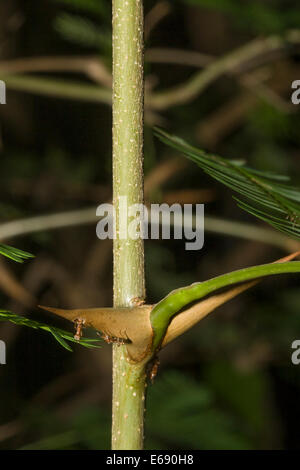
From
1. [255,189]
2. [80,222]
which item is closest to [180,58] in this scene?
[80,222]

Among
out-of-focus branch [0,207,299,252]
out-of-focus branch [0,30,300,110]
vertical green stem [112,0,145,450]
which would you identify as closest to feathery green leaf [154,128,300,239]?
vertical green stem [112,0,145,450]

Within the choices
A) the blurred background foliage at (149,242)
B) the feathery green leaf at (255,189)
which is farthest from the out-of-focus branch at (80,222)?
the feathery green leaf at (255,189)

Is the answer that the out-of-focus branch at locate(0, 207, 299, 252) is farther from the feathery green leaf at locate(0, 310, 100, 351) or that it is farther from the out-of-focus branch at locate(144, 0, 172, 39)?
the feathery green leaf at locate(0, 310, 100, 351)

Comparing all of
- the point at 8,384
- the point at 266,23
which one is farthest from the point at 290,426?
the point at 266,23

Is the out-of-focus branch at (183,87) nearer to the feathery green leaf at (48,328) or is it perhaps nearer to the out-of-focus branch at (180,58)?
the out-of-focus branch at (180,58)

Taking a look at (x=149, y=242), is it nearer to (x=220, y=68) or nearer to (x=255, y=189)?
(x=220, y=68)
